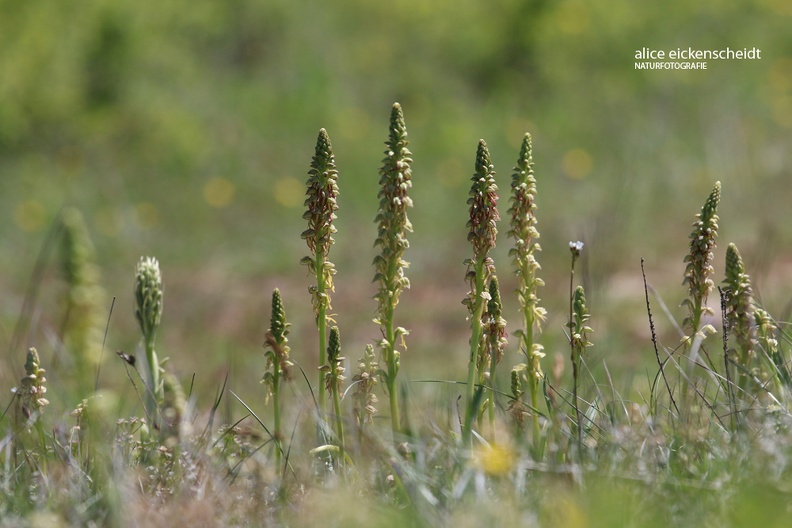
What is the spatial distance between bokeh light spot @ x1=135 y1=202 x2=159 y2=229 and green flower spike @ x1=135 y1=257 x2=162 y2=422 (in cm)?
872

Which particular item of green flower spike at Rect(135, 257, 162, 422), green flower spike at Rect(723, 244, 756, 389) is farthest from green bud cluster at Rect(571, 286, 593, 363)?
green flower spike at Rect(135, 257, 162, 422)

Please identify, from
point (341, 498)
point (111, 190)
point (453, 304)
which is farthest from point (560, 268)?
point (341, 498)

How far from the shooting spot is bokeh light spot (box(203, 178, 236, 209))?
11.3m

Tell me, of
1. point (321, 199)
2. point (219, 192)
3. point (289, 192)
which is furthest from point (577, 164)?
point (321, 199)

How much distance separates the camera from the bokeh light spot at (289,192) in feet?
37.5

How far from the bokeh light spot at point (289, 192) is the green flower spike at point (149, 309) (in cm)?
Result: 888

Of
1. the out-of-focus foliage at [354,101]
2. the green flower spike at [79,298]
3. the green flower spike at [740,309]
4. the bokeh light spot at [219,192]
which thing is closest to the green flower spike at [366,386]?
the green flower spike at [740,309]

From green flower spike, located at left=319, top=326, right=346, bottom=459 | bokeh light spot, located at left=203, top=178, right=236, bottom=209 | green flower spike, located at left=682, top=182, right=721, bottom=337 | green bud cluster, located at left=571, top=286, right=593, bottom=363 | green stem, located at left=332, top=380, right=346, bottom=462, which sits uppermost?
bokeh light spot, located at left=203, top=178, right=236, bottom=209

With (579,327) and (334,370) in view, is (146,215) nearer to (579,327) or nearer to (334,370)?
(334,370)

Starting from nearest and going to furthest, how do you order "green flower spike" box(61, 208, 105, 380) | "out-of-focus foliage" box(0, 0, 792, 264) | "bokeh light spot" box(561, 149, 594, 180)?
"green flower spike" box(61, 208, 105, 380), "out-of-focus foliage" box(0, 0, 792, 264), "bokeh light spot" box(561, 149, 594, 180)

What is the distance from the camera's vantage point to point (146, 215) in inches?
437

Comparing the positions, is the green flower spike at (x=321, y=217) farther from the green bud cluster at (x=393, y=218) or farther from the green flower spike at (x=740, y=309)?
the green flower spike at (x=740, y=309)

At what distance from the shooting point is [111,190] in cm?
1139

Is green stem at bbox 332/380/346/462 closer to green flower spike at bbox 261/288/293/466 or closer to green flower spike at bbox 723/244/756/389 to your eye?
green flower spike at bbox 261/288/293/466
